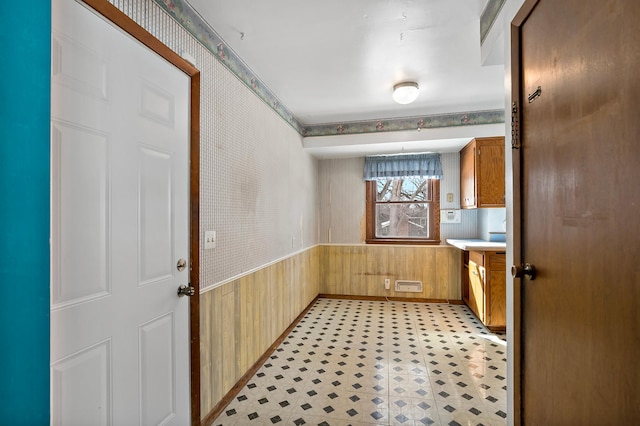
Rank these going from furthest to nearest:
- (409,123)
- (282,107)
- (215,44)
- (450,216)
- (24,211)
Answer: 1. (450,216)
2. (409,123)
3. (282,107)
4. (215,44)
5. (24,211)

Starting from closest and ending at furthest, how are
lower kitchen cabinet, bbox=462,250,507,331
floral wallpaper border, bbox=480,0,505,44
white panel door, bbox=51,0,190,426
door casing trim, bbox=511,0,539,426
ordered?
white panel door, bbox=51,0,190,426 → door casing trim, bbox=511,0,539,426 → floral wallpaper border, bbox=480,0,505,44 → lower kitchen cabinet, bbox=462,250,507,331

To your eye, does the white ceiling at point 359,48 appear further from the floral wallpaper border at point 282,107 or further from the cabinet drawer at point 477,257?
the cabinet drawer at point 477,257

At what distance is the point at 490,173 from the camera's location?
3.58 meters

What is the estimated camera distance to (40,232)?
884mm

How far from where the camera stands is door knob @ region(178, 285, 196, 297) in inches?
63.6

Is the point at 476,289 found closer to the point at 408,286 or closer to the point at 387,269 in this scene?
the point at 408,286

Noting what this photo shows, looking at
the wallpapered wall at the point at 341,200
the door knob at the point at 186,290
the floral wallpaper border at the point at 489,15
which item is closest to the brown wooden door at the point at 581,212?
the floral wallpaper border at the point at 489,15

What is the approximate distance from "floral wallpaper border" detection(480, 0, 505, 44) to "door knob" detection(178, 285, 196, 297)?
88.2 inches

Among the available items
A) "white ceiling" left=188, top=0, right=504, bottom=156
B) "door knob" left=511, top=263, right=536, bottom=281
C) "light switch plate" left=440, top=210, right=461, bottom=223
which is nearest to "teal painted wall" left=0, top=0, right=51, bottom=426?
"white ceiling" left=188, top=0, right=504, bottom=156

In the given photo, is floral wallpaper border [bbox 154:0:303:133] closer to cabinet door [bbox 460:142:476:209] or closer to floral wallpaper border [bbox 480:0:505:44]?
floral wallpaper border [bbox 480:0:505:44]

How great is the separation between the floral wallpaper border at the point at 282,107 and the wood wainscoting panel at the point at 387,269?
70.5 inches

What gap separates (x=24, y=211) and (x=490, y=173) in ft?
13.2

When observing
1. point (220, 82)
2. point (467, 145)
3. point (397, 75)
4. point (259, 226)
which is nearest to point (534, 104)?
point (397, 75)

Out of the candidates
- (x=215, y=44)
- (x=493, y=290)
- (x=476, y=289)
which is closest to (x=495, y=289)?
(x=493, y=290)
